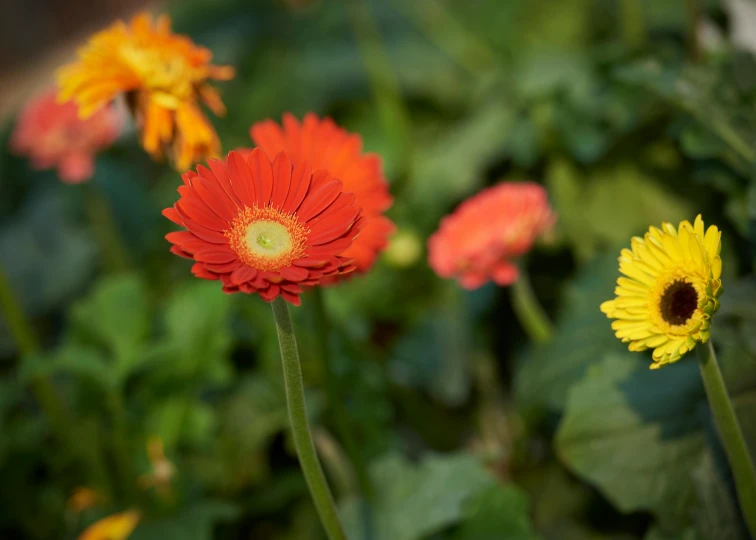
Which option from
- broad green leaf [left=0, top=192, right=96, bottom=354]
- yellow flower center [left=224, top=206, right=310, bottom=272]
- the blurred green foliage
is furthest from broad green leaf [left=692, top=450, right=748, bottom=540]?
broad green leaf [left=0, top=192, right=96, bottom=354]

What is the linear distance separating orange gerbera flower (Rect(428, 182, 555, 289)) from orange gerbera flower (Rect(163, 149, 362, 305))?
33 cm

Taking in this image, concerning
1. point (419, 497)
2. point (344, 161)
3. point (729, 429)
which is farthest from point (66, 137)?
point (729, 429)

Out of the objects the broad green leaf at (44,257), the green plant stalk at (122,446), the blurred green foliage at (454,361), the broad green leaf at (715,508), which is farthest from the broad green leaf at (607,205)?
the broad green leaf at (44,257)

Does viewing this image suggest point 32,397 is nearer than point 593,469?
No

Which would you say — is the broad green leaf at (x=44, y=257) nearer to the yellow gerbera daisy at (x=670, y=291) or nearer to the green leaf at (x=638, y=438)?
the green leaf at (x=638, y=438)

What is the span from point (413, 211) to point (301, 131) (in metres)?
0.50

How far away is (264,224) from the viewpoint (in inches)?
17.6

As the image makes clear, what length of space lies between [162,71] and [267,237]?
0.84ft

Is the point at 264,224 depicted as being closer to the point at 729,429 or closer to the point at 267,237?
the point at 267,237

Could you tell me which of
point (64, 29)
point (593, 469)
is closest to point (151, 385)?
point (593, 469)

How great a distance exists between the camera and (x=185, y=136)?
610 mm

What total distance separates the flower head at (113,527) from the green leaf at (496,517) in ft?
1.14

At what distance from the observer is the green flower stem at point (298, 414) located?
452 millimetres

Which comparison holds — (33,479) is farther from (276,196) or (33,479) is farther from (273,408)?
(276,196)
